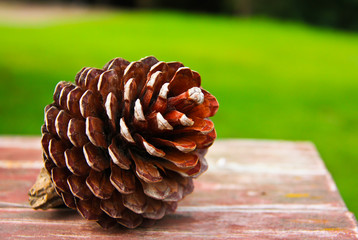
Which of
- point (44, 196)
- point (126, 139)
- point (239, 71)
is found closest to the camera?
point (126, 139)

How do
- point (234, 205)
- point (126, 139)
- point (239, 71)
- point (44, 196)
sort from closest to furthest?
point (126, 139)
point (44, 196)
point (234, 205)
point (239, 71)

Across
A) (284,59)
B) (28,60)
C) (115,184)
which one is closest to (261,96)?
(284,59)

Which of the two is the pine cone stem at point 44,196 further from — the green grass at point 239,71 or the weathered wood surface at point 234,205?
the green grass at point 239,71

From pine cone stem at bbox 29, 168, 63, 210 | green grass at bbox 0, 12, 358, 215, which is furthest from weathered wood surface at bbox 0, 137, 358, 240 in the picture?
green grass at bbox 0, 12, 358, 215

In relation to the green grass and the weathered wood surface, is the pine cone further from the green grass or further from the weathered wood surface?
the green grass

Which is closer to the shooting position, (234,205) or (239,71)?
(234,205)

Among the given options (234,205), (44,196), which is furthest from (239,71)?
(44,196)

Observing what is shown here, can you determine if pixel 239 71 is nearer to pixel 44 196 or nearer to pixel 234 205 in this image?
pixel 234 205
